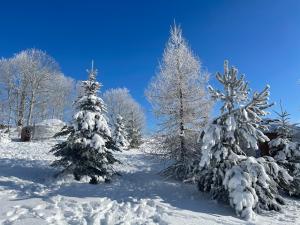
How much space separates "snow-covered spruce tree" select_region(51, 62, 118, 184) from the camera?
12.3 metres

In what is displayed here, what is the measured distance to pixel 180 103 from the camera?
15219 mm

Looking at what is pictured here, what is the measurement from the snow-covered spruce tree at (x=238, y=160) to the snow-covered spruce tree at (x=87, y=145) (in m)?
4.22

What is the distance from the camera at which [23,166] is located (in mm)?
14367

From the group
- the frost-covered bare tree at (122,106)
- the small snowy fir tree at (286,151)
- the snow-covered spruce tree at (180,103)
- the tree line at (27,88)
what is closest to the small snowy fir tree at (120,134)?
the tree line at (27,88)

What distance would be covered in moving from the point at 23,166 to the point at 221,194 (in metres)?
9.54

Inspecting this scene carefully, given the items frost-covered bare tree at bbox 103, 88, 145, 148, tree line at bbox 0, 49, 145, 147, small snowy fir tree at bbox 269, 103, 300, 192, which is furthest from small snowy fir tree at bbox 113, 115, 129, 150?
small snowy fir tree at bbox 269, 103, 300, 192

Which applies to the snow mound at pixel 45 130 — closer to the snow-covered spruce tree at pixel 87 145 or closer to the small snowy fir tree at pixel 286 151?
the snow-covered spruce tree at pixel 87 145

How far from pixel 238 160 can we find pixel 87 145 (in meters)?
6.15

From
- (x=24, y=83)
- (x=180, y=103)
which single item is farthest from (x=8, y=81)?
(x=180, y=103)

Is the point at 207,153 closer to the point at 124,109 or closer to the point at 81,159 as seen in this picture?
the point at 81,159

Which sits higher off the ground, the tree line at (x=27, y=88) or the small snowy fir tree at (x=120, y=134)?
the tree line at (x=27, y=88)

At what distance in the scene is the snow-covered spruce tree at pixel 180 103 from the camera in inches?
589

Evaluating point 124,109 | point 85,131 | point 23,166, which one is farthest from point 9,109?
point 85,131

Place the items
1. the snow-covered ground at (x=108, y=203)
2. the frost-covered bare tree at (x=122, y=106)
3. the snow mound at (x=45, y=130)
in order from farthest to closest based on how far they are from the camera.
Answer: the frost-covered bare tree at (x=122, y=106)
the snow mound at (x=45, y=130)
the snow-covered ground at (x=108, y=203)
